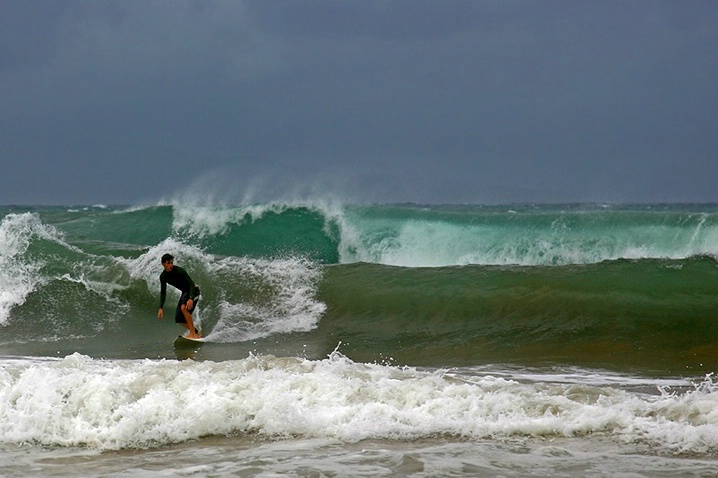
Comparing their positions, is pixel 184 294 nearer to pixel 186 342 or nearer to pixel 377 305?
pixel 186 342

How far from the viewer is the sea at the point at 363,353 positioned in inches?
255

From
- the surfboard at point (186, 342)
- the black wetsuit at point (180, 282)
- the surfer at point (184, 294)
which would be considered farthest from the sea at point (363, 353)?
the black wetsuit at point (180, 282)

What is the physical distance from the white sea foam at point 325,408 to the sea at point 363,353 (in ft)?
0.06

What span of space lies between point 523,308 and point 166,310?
18.2ft

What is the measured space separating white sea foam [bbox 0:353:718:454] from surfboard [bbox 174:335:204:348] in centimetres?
366

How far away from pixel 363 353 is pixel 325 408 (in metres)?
3.92

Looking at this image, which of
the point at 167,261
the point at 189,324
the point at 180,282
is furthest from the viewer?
the point at 180,282

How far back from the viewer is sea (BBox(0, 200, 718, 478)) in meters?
6.48

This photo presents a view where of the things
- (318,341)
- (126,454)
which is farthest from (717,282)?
(126,454)

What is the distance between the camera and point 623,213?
1014 inches

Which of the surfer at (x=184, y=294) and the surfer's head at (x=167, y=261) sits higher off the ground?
the surfer's head at (x=167, y=261)

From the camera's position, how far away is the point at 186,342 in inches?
482

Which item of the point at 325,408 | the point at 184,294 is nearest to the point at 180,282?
the point at 184,294

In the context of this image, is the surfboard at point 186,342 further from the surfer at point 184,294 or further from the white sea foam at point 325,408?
the white sea foam at point 325,408
